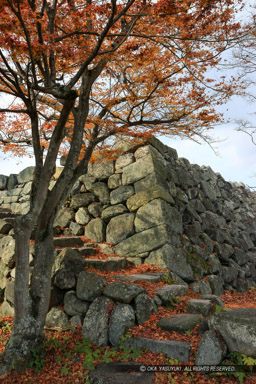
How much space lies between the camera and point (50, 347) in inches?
195

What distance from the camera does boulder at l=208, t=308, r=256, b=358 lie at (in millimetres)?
3549

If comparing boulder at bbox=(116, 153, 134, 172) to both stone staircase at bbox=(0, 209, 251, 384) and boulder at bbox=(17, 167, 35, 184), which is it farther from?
boulder at bbox=(17, 167, 35, 184)

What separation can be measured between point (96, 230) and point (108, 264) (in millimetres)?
2528

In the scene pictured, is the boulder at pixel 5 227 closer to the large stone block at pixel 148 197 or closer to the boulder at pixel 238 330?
the large stone block at pixel 148 197

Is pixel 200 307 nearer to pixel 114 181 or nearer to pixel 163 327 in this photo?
pixel 163 327

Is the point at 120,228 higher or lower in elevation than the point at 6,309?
higher

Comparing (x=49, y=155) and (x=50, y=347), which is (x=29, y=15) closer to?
(x=49, y=155)

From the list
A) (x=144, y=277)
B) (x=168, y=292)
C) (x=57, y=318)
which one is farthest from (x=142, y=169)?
(x=57, y=318)

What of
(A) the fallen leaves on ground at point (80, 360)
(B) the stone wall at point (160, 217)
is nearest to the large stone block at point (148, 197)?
(B) the stone wall at point (160, 217)

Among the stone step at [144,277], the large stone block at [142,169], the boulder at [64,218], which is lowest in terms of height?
the stone step at [144,277]

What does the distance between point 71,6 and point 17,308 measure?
6.90 m

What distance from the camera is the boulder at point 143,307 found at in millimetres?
5070

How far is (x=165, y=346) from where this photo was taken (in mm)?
4262

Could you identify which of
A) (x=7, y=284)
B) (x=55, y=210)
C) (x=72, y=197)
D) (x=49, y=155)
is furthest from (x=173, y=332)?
(x=72, y=197)
